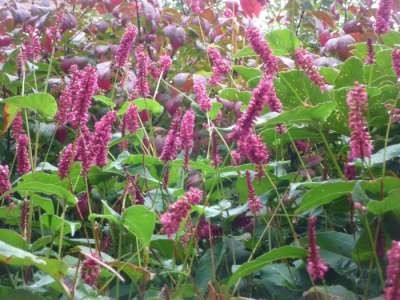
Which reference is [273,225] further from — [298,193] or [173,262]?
[173,262]

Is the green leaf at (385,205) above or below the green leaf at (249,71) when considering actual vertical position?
below

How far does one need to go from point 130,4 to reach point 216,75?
852mm

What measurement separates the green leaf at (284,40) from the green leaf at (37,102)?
427mm

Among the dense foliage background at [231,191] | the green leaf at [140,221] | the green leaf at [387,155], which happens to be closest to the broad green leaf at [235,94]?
the dense foliage background at [231,191]

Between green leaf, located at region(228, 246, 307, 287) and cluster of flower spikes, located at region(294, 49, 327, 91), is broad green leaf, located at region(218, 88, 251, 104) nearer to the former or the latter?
cluster of flower spikes, located at region(294, 49, 327, 91)

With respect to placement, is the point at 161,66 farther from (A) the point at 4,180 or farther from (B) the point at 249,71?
(A) the point at 4,180

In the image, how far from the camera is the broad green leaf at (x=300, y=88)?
1216 millimetres

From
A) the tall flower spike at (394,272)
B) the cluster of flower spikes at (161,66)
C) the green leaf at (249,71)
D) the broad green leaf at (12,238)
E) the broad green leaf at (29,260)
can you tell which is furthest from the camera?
the cluster of flower spikes at (161,66)

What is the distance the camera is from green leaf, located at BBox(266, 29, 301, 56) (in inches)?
52.9

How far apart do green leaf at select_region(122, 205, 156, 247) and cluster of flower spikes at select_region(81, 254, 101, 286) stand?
0.07 m

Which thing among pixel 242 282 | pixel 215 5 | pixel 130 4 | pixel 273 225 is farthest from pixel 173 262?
pixel 215 5

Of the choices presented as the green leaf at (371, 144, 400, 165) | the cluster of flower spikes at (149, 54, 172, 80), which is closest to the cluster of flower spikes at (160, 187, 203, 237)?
the green leaf at (371, 144, 400, 165)

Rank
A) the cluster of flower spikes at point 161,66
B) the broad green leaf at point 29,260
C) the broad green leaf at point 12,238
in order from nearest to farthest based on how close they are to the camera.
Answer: the broad green leaf at point 29,260, the broad green leaf at point 12,238, the cluster of flower spikes at point 161,66

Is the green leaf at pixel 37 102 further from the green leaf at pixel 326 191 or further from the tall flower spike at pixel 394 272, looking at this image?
the tall flower spike at pixel 394 272
